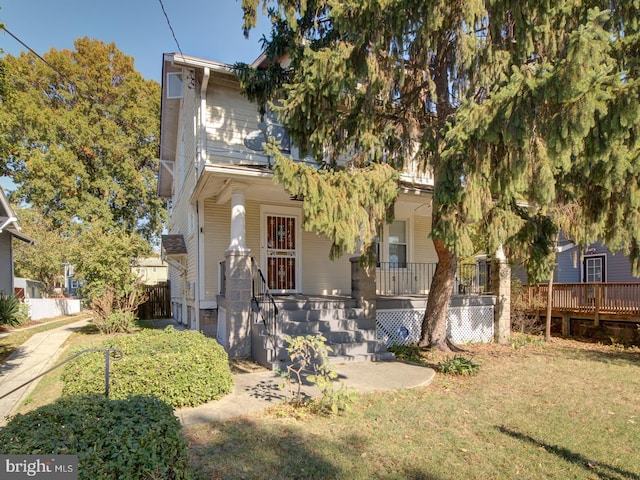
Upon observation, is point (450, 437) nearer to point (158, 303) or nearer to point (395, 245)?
point (395, 245)

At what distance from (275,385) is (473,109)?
4.77 meters

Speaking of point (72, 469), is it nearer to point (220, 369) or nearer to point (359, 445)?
point (359, 445)

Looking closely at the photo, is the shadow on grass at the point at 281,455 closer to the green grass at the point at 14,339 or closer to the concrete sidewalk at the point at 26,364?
the concrete sidewalk at the point at 26,364

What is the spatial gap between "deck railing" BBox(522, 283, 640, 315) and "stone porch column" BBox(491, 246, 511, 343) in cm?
191

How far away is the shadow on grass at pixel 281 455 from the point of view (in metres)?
3.44

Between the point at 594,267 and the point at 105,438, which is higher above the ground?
the point at 594,267

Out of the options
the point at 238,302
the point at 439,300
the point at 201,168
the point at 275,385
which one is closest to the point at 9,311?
the point at 201,168

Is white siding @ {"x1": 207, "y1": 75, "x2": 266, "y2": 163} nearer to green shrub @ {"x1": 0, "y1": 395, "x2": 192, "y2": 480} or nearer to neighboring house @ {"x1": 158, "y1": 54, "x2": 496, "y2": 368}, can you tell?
neighboring house @ {"x1": 158, "y1": 54, "x2": 496, "y2": 368}

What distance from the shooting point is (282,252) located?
1074 centimetres

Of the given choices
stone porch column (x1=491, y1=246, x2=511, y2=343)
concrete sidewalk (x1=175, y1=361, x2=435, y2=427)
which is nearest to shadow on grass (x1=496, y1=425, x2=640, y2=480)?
concrete sidewalk (x1=175, y1=361, x2=435, y2=427)

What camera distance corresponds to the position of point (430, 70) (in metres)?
7.63

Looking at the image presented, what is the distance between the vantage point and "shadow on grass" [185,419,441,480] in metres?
3.44

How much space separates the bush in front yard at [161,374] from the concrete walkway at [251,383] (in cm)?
20

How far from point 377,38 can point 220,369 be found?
544cm
